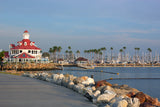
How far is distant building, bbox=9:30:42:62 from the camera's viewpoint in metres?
74.5

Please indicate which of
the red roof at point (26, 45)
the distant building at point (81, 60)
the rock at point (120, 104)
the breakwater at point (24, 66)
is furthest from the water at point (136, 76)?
the distant building at point (81, 60)

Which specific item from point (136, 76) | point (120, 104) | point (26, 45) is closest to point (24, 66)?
point (26, 45)

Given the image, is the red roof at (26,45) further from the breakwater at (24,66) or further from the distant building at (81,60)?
the distant building at (81,60)

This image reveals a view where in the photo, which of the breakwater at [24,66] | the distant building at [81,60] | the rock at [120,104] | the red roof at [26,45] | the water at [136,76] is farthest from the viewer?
the distant building at [81,60]

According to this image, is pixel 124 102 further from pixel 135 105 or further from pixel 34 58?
pixel 34 58

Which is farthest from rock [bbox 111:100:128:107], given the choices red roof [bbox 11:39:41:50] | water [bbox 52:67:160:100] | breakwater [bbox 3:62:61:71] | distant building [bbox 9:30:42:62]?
red roof [bbox 11:39:41:50]

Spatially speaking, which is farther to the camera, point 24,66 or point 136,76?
point 24,66

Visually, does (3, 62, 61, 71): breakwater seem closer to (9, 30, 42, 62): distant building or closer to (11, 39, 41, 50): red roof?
(9, 30, 42, 62): distant building

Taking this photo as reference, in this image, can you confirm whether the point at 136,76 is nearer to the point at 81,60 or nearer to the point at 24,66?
the point at 24,66

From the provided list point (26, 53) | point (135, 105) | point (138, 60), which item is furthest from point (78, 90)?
point (138, 60)

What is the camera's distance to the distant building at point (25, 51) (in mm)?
74500

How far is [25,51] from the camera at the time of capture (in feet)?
246

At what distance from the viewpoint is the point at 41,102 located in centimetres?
1035

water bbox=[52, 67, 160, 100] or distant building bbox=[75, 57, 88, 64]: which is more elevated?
distant building bbox=[75, 57, 88, 64]
